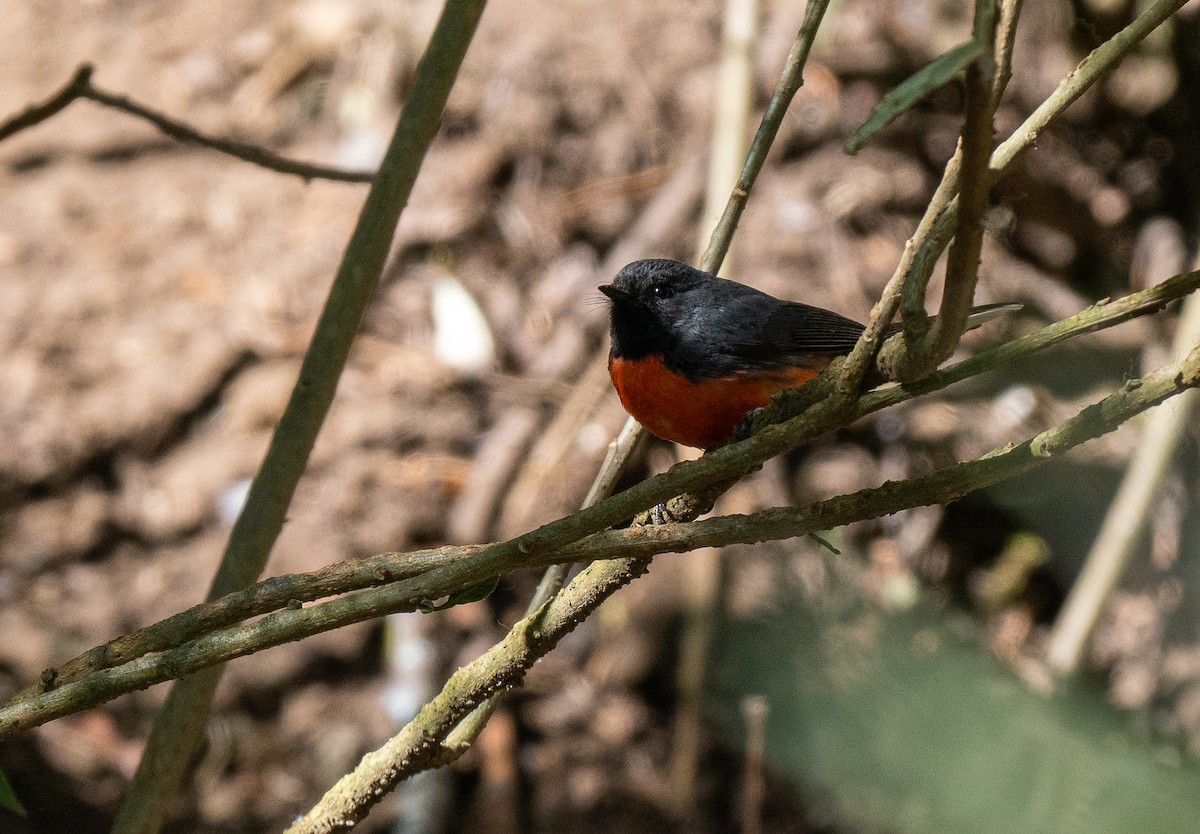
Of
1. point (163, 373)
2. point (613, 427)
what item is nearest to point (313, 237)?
point (163, 373)

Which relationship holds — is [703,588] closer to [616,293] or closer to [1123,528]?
[1123,528]

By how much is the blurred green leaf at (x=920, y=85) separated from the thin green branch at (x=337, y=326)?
5.46ft

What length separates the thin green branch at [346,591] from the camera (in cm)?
179

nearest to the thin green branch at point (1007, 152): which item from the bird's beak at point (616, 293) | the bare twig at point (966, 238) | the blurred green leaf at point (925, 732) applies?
the bare twig at point (966, 238)

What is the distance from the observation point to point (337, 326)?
2.69 m

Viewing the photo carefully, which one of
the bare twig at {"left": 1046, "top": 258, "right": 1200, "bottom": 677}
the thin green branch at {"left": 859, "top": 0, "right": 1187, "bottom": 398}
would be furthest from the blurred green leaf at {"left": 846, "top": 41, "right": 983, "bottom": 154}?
the bare twig at {"left": 1046, "top": 258, "right": 1200, "bottom": 677}

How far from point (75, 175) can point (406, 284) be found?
197 centimetres

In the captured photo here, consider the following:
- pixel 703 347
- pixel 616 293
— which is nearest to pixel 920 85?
pixel 703 347

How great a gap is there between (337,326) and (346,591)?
103 centimetres

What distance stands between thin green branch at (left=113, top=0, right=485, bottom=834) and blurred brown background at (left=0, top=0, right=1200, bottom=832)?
275 cm

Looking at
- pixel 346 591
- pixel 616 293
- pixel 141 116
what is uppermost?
pixel 141 116

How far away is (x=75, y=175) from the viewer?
6406 millimetres

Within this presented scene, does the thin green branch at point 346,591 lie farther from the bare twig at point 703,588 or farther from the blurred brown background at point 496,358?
the bare twig at point 703,588

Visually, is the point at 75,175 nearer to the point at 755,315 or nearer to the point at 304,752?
the point at 304,752
